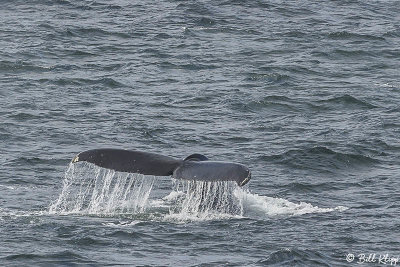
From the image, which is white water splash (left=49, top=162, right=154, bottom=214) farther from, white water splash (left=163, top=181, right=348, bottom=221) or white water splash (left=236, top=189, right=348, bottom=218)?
white water splash (left=236, top=189, right=348, bottom=218)

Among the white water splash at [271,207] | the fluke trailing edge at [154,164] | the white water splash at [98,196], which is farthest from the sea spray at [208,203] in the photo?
the fluke trailing edge at [154,164]

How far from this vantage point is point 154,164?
16.1 m

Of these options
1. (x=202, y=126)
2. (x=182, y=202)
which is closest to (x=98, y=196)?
(x=182, y=202)

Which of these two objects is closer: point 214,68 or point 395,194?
point 395,194

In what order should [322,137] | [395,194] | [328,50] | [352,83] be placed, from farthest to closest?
[328,50] → [352,83] → [322,137] → [395,194]

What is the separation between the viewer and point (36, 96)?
28.4 m

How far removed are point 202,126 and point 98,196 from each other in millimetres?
6584

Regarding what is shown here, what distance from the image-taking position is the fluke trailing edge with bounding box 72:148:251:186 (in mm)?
15594

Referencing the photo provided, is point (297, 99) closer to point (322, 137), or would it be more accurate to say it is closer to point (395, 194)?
point (322, 137)

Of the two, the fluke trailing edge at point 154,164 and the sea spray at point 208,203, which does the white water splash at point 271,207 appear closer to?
the sea spray at point 208,203

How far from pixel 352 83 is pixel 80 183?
39.1 feet

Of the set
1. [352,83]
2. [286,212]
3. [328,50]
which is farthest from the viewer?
[328,50]

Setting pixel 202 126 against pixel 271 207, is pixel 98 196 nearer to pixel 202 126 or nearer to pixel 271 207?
pixel 271 207

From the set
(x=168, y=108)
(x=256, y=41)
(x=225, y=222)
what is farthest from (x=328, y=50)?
(x=225, y=222)
